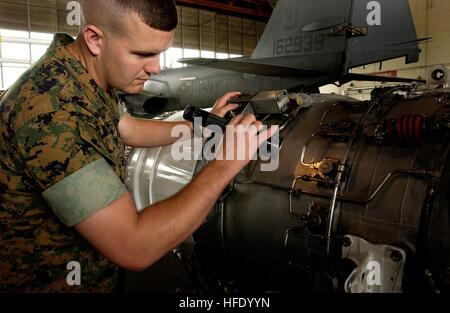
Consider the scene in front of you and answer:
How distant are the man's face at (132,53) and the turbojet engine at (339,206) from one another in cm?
88

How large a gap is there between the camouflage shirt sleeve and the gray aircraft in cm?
374

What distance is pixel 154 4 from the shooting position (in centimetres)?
123

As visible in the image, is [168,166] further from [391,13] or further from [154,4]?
[391,13]

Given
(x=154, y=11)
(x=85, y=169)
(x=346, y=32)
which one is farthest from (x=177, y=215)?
(x=346, y=32)

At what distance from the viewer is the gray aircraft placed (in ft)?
15.5

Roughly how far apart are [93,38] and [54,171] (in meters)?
0.53

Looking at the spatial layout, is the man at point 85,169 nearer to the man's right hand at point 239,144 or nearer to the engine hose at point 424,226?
the man's right hand at point 239,144

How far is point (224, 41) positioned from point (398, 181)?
16982mm

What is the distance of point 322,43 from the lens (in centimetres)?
491

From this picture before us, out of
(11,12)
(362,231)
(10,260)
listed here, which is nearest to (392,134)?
(362,231)

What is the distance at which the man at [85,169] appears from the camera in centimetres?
108

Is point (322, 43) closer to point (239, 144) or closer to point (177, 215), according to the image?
point (239, 144)

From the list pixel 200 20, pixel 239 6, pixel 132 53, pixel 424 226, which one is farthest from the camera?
pixel 239 6

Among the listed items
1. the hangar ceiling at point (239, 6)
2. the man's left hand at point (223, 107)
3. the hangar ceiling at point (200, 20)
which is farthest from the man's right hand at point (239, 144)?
the hangar ceiling at point (239, 6)
